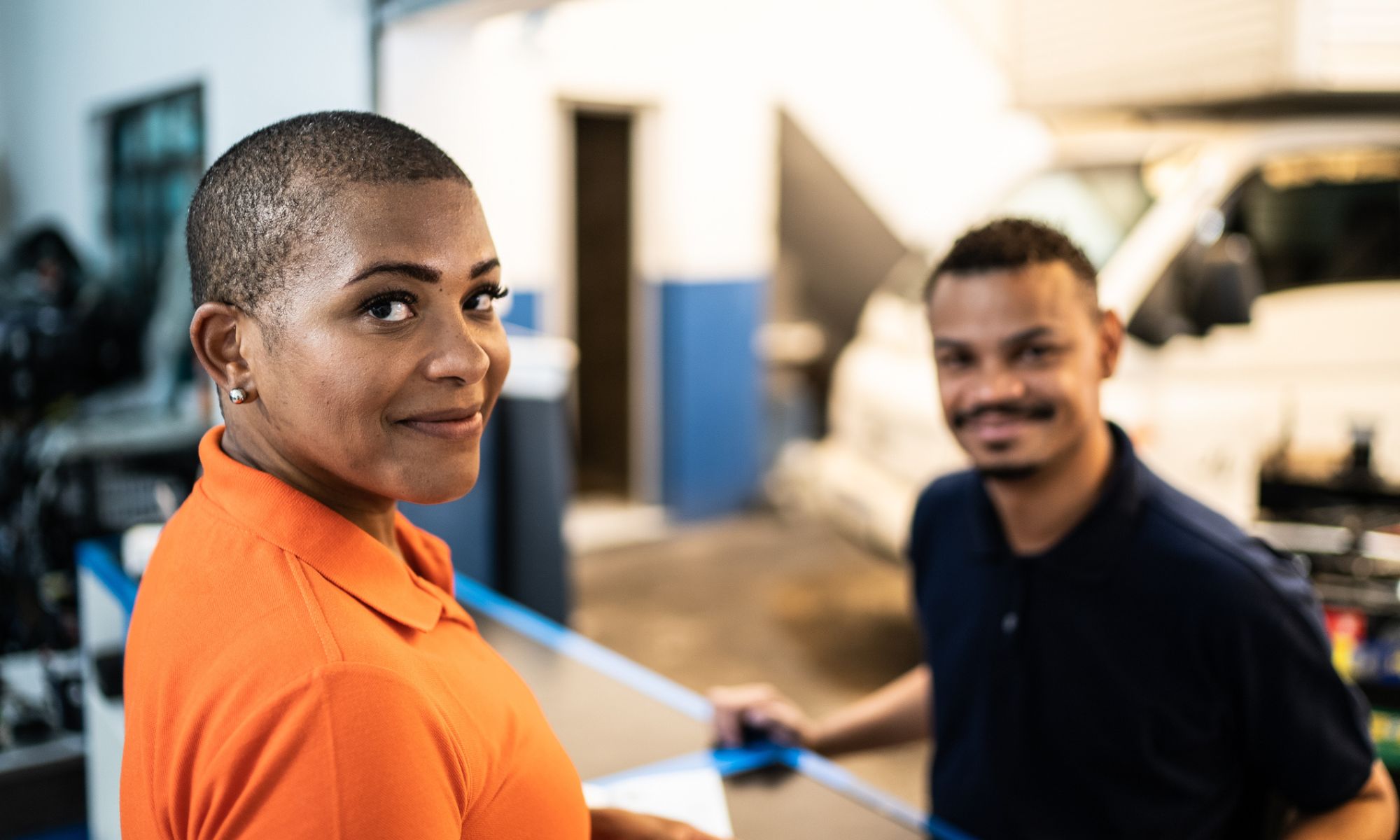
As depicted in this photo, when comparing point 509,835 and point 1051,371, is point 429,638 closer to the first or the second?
point 509,835

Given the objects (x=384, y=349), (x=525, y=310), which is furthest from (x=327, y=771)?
(x=525, y=310)

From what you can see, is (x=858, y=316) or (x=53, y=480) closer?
(x=53, y=480)

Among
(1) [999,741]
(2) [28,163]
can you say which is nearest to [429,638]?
(1) [999,741]

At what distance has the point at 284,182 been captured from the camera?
1040mm

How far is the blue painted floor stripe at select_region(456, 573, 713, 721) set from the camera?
2.37 m

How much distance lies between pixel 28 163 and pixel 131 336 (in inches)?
145

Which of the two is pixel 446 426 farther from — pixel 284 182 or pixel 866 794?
pixel 866 794

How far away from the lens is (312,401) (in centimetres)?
104

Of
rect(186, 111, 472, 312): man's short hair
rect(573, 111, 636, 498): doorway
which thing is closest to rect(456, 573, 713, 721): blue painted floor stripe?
rect(186, 111, 472, 312): man's short hair

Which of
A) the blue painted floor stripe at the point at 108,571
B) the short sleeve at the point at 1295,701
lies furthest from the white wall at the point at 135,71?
the short sleeve at the point at 1295,701

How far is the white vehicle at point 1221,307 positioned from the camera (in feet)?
14.4

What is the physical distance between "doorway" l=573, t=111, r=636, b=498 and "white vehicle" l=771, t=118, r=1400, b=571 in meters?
2.30

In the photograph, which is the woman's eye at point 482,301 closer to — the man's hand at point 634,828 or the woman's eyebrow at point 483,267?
the woman's eyebrow at point 483,267

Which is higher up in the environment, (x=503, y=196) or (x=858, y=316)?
(x=503, y=196)
